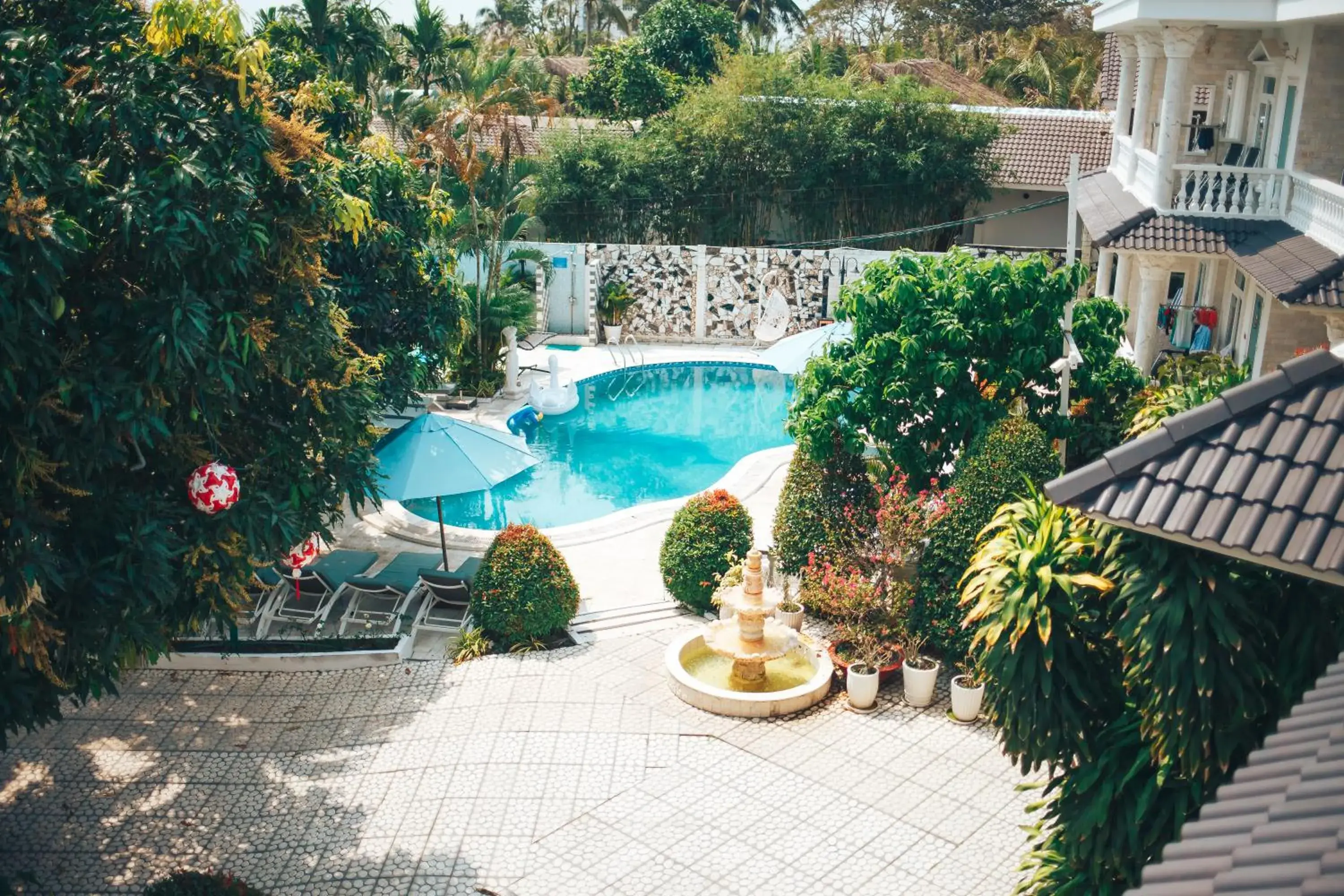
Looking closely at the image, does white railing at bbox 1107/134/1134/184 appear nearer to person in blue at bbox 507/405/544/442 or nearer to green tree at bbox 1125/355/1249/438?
green tree at bbox 1125/355/1249/438

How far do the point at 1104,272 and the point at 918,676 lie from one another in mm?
15381

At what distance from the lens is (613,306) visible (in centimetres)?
3106

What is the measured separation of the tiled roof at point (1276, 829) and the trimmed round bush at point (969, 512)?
8351 mm

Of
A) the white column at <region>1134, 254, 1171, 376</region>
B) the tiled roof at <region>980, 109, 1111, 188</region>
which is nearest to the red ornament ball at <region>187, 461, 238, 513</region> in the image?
the white column at <region>1134, 254, 1171, 376</region>

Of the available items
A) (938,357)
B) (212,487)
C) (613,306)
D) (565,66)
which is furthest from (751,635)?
(565,66)

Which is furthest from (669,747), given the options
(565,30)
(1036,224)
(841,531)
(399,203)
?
(565,30)

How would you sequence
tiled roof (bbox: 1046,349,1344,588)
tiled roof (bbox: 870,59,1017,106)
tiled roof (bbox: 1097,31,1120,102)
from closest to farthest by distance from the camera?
tiled roof (bbox: 1046,349,1344,588) → tiled roof (bbox: 1097,31,1120,102) → tiled roof (bbox: 870,59,1017,106)

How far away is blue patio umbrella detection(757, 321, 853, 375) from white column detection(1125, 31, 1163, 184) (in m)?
5.40

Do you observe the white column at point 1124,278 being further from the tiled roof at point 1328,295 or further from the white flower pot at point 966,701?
the white flower pot at point 966,701

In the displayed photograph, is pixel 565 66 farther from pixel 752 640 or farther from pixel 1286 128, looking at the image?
pixel 752 640

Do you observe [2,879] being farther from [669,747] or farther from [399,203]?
[399,203]

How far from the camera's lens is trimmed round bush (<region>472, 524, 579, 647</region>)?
554 inches

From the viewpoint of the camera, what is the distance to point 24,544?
26.5 feet

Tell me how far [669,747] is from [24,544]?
6287 mm
